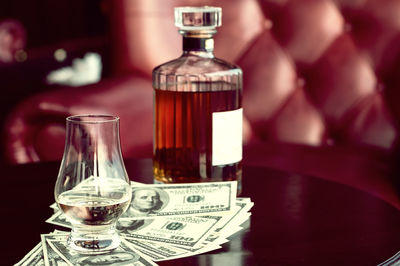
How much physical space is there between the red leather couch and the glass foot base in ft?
3.32

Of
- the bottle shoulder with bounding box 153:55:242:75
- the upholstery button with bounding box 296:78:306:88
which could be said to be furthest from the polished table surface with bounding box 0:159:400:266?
the upholstery button with bounding box 296:78:306:88

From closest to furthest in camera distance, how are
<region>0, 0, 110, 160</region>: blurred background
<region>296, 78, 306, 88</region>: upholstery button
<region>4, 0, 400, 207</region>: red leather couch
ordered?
<region>4, 0, 400, 207</region>: red leather couch → <region>296, 78, 306, 88</region>: upholstery button → <region>0, 0, 110, 160</region>: blurred background

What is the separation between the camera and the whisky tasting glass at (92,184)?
88 centimetres

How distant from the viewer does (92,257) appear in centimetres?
86

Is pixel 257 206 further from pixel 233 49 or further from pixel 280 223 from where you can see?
pixel 233 49

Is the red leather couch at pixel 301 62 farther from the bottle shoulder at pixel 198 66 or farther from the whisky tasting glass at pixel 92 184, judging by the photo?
the whisky tasting glass at pixel 92 184

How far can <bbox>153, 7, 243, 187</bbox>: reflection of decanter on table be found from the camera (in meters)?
1.17

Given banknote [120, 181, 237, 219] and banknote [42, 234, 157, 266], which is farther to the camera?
banknote [120, 181, 237, 219]

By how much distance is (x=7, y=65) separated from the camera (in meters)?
2.39

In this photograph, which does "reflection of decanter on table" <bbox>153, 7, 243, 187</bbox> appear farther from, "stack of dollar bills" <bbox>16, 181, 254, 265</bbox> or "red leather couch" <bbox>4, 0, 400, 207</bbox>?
"red leather couch" <bbox>4, 0, 400, 207</bbox>

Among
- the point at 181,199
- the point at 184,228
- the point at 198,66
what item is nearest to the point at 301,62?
the point at 198,66

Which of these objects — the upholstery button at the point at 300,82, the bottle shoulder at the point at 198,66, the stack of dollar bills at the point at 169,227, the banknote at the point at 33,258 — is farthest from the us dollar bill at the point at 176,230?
the upholstery button at the point at 300,82

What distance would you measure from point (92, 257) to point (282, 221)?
32 centimetres

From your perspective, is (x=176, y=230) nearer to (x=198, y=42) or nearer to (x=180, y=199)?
(x=180, y=199)
